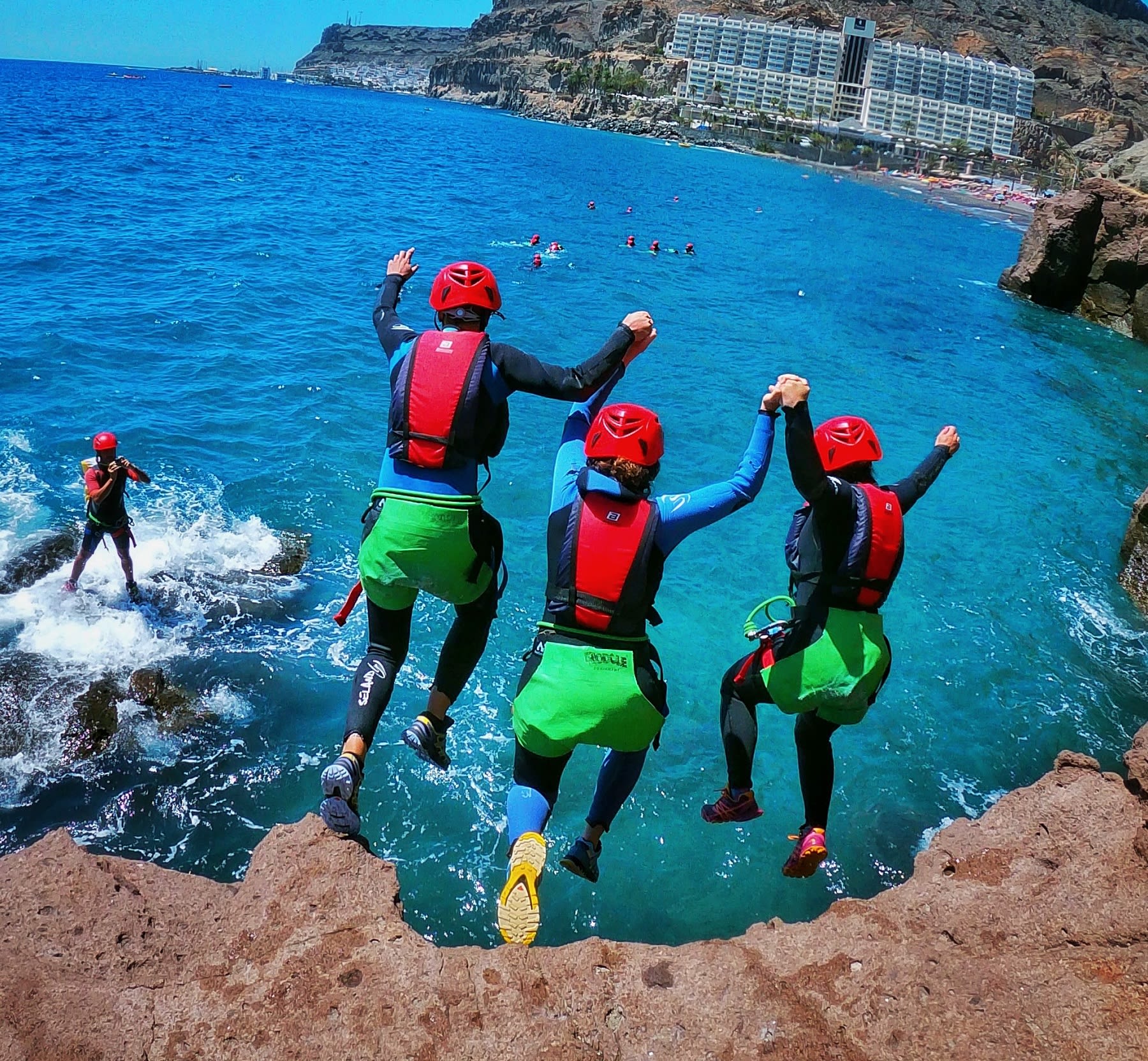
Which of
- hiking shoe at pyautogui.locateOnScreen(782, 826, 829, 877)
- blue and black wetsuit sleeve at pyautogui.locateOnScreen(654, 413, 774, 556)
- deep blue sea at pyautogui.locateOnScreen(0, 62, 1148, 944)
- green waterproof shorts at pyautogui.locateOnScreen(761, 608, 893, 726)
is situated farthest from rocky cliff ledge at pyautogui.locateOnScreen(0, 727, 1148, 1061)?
deep blue sea at pyautogui.locateOnScreen(0, 62, 1148, 944)

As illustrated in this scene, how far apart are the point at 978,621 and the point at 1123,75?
194730mm

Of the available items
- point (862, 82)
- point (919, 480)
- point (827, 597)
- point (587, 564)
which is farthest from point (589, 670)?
point (862, 82)

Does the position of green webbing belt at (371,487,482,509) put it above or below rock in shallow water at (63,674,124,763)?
above

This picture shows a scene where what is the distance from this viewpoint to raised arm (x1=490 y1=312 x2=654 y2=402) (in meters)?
4.38

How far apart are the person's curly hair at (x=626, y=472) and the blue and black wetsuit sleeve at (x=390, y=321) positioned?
4.51 ft

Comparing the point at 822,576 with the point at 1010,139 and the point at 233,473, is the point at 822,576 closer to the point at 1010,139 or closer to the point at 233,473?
the point at 233,473

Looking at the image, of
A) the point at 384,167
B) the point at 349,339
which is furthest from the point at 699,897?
the point at 384,167

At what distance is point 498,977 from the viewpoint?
384 cm

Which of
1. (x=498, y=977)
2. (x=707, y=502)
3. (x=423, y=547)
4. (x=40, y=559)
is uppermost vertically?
(x=707, y=502)

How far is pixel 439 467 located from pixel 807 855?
302 centimetres

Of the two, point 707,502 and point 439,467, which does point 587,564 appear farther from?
point 439,467

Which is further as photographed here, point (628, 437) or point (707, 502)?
point (707, 502)

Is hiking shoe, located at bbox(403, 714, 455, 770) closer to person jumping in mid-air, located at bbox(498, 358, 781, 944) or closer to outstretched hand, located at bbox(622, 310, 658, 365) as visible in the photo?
person jumping in mid-air, located at bbox(498, 358, 781, 944)

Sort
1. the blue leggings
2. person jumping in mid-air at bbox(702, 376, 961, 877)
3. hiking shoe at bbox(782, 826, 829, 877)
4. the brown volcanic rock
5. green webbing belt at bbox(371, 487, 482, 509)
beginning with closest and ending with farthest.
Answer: the blue leggings < person jumping in mid-air at bbox(702, 376, 961, 877) < green webbing belt at bbox(371, 487, 482, 509) < hiking shoe at bbox(782, 826, 829, 877) < the brown volcanic rock
